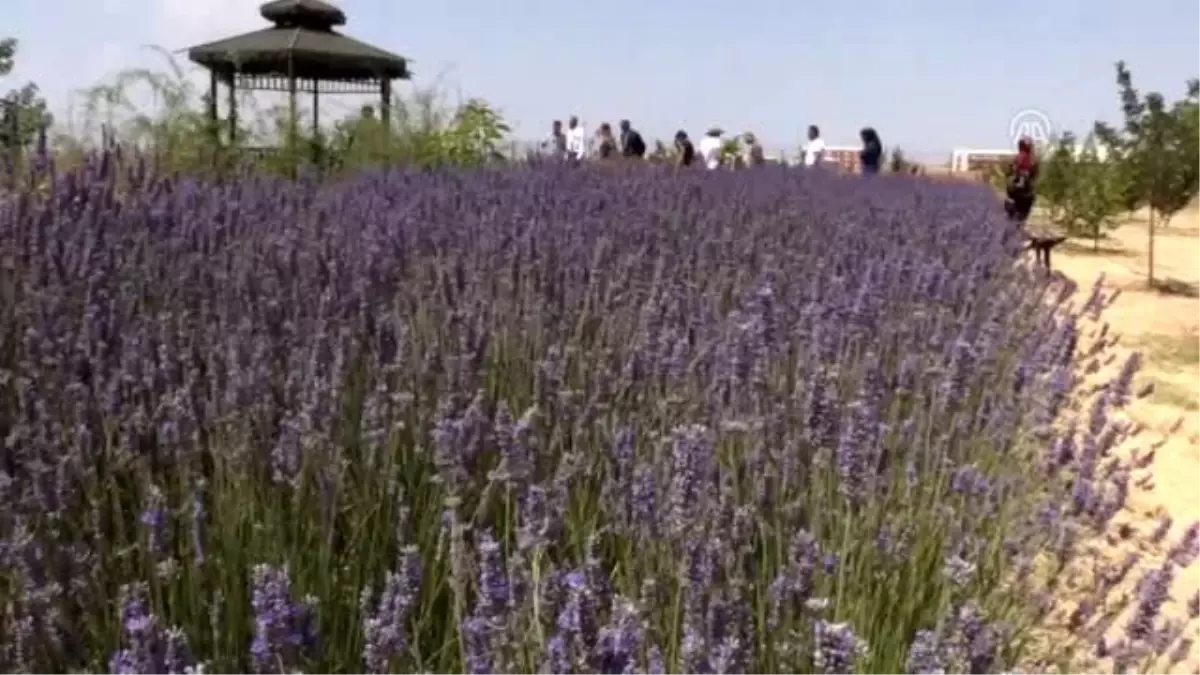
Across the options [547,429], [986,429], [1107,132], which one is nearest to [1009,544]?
[986,429]

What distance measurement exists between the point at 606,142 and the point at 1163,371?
24.8 feet

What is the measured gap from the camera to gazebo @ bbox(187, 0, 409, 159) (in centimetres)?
1112

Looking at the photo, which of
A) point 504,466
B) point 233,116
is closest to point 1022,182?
point 233,116

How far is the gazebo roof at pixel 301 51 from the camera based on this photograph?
36.8ft

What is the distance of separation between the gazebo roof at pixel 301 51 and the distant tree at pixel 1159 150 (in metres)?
6.72

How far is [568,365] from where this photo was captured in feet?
8.31

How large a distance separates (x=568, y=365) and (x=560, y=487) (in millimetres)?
755

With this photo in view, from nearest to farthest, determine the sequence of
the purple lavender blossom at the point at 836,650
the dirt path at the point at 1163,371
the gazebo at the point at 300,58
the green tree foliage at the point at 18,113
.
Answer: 1. the purple lavender blossom at the point at 836,650
2. the dirt path at the point at 1163,371
3. the green tree foliage at the point at 18,113
4. the gazebo at the point at 300,58

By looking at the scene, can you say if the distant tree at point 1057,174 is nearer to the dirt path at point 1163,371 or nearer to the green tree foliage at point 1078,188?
the green tree foliage at point 1078,188

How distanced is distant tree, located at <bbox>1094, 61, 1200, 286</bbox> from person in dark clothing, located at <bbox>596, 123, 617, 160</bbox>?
483 centimetres

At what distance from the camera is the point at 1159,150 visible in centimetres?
1243

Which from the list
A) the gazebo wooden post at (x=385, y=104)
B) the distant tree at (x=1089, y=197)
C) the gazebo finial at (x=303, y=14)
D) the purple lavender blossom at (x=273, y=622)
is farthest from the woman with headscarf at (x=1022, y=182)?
the purple lavender blossom at (x=273, y=622)

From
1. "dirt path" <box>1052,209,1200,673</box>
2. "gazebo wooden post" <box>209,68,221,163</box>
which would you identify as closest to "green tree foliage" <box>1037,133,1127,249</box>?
"dirt path" <box>1052,209,1200,673</box>

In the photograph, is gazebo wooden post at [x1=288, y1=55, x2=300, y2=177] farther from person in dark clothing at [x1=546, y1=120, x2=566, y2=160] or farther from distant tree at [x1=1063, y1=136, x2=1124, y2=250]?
distant tree at [x1=1063, y1=136, x2=1124, y2=250]
